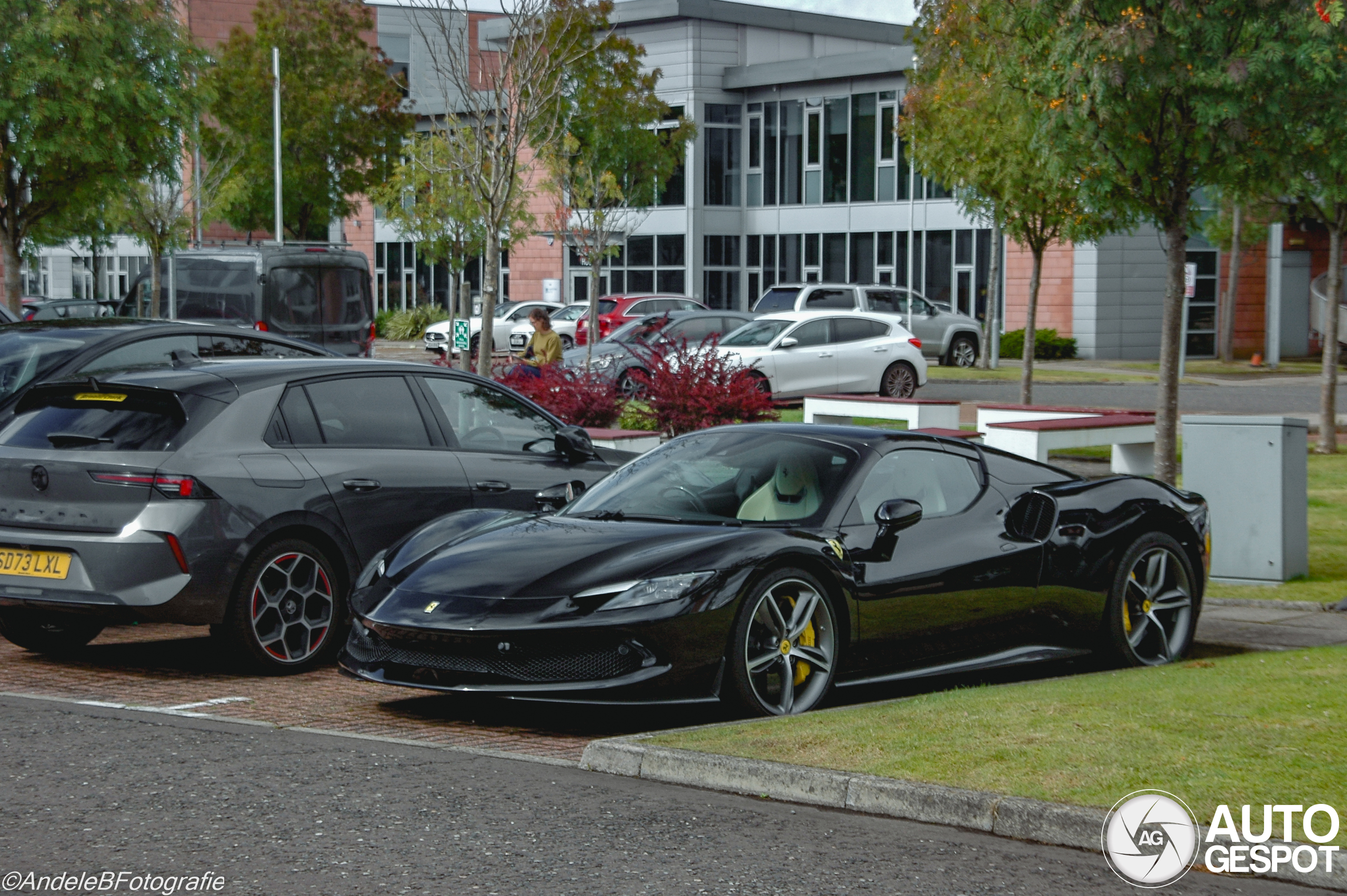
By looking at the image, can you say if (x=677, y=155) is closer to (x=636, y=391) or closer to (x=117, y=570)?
(x=636, y=391)

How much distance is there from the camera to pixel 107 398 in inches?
325

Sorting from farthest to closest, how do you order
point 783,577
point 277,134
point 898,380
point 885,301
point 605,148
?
point 277,134, point 605,148, point 885,301, point 898,380, point 783,577

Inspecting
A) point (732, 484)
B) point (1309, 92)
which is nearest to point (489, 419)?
point (732, 484)

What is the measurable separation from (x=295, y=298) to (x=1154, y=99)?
16992mm

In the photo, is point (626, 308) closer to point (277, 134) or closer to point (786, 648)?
point (277, 134)

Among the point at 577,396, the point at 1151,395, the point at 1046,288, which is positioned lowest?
the point at 1151,395

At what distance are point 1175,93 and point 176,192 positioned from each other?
32.1 m

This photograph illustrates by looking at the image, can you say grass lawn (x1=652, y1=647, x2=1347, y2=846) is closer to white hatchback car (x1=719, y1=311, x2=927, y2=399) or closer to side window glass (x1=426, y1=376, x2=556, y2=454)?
side window glass (x1=426, y1=376, x2=556, y2=454)

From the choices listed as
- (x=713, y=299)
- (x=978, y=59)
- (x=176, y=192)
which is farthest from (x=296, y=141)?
(x=978, y=59)

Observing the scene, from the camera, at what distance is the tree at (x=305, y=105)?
4997 cm

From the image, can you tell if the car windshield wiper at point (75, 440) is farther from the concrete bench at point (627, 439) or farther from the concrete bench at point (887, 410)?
the concrete bench at point (887, 410)

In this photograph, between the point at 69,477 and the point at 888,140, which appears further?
the point at 888,140

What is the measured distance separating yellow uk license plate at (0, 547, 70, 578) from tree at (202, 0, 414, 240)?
4342 centimetres

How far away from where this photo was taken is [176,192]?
40656 millimetres
